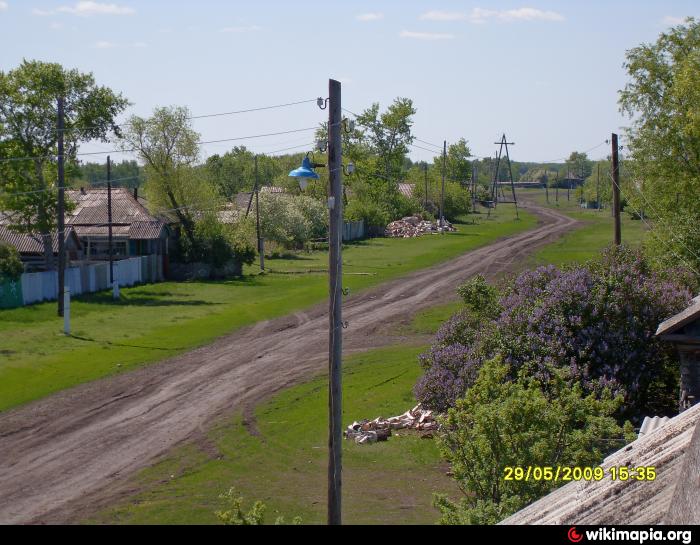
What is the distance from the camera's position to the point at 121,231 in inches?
1940

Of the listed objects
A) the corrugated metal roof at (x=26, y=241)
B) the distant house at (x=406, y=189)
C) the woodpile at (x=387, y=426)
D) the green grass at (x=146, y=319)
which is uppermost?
the distant house at (x=406, y=189)

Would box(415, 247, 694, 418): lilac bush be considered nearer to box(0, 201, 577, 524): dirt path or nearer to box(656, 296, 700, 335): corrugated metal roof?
box(656, 296, 700, 335): corrugated metal roof

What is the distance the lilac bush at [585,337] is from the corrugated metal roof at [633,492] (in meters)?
11.0

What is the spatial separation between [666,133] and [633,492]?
34074 millimetres

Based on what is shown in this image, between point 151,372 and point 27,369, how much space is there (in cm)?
380

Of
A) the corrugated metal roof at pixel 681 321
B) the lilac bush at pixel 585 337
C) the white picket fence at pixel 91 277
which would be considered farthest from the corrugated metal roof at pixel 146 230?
the corrugated metal roof at pixel 681 321

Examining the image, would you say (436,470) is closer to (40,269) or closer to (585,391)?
(585,391)

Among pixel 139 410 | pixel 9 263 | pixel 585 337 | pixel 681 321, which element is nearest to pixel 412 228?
pixel 9 263

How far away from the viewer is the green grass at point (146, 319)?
27.2m

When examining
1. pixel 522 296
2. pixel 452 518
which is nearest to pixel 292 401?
pixel 522 296

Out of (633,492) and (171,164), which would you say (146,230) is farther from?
(633,492)

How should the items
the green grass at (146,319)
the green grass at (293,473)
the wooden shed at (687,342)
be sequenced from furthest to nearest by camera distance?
the green grass at (146,319) < the wooden shed at (687,342) < the green grass at (293,473)

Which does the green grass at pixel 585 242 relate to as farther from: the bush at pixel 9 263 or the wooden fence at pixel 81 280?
the bush at pixel 9 263

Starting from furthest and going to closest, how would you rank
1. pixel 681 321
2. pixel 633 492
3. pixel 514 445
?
1. pixel 681 321
2. pixel 514 445
3. pixel 633 492
